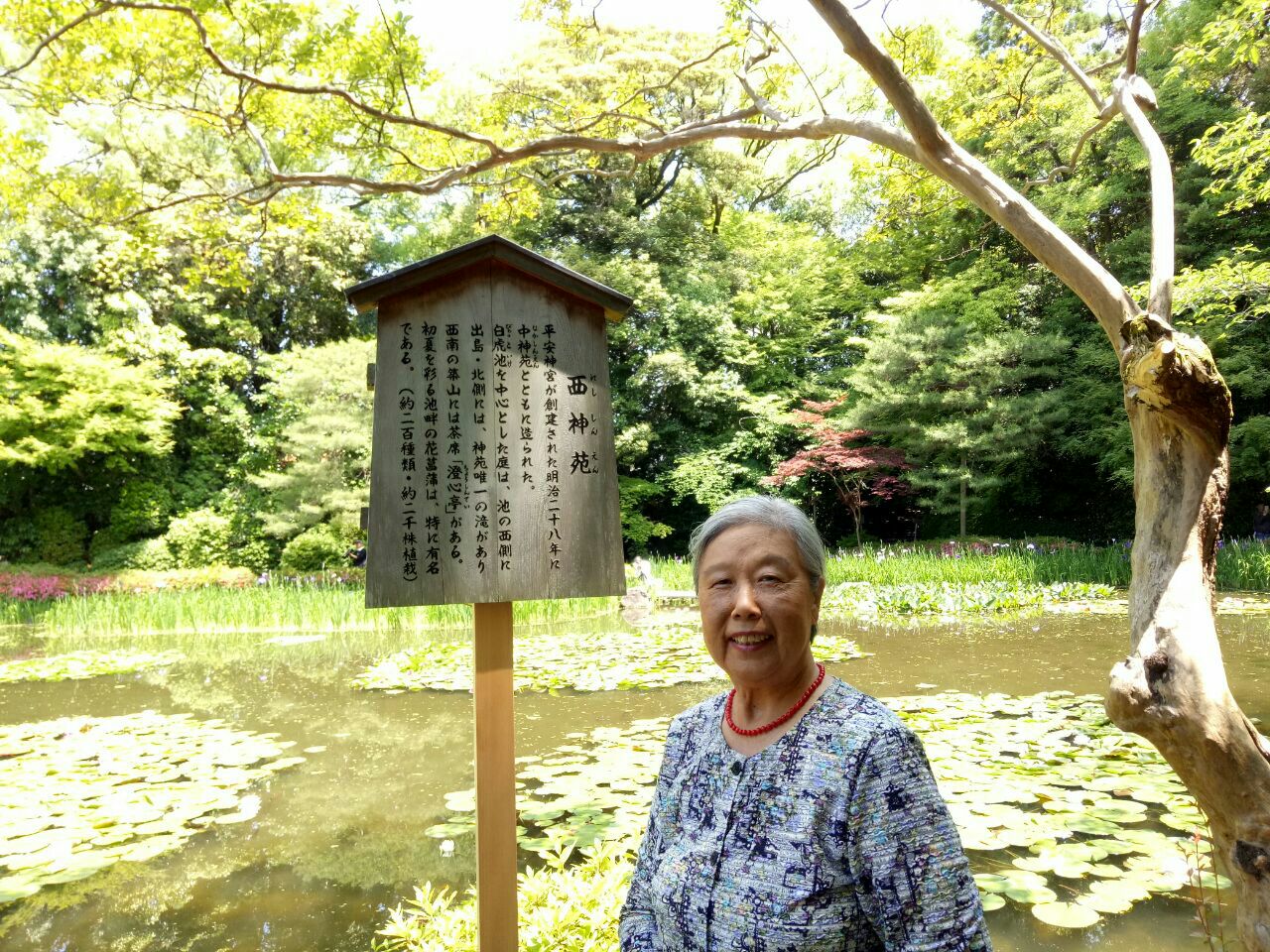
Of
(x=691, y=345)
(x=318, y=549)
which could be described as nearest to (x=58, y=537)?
(x=318, y=549)

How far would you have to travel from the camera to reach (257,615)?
9125mm

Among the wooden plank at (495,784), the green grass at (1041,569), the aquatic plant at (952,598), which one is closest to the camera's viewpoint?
the wooden plank at (495,784)

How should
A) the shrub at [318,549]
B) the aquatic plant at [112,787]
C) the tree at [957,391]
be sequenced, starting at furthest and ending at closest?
1. the shrub at [318,549]
2. the tree at [957,391]
3. the aquatic plant at [112,787]

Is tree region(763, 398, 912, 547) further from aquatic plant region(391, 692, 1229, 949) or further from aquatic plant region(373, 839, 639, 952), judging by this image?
aquatic plant region(373, 839, 639, 952)

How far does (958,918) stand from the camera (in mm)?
991

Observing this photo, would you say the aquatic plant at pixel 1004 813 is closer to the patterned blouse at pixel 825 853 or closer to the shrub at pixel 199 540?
the patterned blouse at pixel 825 853

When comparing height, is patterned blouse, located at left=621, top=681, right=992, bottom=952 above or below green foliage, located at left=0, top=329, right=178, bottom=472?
below

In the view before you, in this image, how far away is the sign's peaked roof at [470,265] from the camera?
2.27m

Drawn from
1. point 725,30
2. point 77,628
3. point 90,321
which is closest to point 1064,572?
point 725,30

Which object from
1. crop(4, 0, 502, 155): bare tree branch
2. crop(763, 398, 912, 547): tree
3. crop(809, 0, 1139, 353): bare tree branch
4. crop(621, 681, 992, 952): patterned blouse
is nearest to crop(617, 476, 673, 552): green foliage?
crop(763, 398, 912, 547): tree

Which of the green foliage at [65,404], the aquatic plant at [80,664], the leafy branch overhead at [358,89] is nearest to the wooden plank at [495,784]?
the leafy branch overhead at [358,89]

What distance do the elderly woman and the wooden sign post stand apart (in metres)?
0.99

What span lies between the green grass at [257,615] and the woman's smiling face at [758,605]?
756 cm

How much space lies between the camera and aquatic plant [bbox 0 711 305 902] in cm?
318
